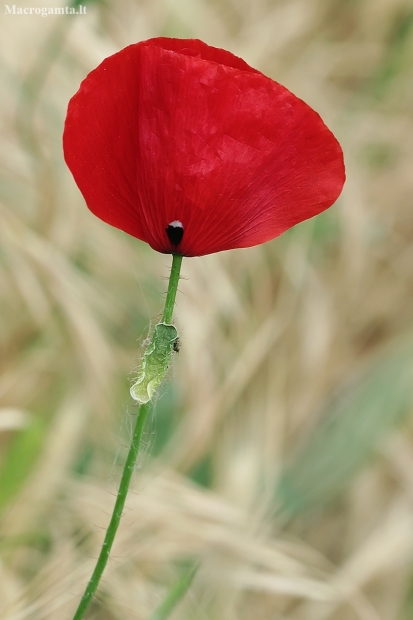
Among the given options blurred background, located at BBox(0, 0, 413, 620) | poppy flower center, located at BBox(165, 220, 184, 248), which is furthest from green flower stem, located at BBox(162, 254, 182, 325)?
Result: blurred background, located at BBox(0, 0, 413, 620)

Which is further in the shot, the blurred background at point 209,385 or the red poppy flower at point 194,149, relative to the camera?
the blurred background at point 209,385

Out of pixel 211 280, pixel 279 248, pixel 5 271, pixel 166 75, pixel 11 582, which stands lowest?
pixel 11 582

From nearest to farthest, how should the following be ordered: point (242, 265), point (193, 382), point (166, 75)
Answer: point (166, 75) < point (193, 382) < point (242, 265)

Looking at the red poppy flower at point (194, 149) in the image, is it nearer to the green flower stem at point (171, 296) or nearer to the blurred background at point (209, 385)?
the green flower stem at point (171, 296)

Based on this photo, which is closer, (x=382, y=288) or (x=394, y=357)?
(x=394, y=357)

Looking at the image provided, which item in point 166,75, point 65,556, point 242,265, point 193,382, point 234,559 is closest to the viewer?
point 166,75

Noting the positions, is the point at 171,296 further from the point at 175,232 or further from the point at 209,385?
the point at 209,385

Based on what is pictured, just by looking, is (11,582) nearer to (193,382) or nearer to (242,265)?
(193,382)

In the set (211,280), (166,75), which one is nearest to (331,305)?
(211,280)

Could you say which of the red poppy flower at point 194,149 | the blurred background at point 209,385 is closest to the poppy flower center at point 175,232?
the red poppy flower at point 194,149
